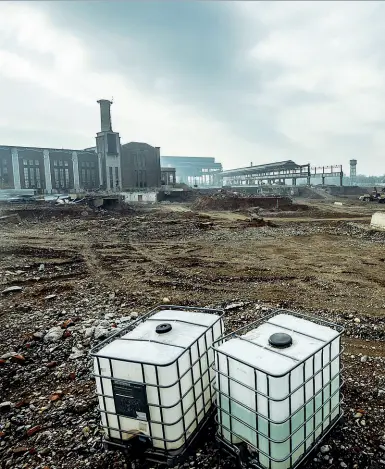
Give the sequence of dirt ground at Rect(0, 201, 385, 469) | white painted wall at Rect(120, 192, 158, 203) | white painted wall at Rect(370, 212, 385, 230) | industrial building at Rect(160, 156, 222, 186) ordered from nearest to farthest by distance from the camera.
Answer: dirt ground at Rect(0, 201, 385, 469) → white painted wall at Rect(370, 212, 385, 230) → white painted wall at Rect(120, 192, 158, 203) → industrial building at Rect(160, 156, 222, 186)

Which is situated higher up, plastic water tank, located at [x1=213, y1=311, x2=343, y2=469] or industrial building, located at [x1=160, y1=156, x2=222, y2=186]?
industrial building, located at [x1=160, y1=156, x2=222, y2=186]

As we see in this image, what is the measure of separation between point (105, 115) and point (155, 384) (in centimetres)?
6050

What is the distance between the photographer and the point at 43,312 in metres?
5.79

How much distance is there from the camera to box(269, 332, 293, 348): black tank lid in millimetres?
2266

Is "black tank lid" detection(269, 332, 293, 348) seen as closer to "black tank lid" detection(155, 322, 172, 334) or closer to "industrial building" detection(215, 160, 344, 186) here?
"black tank lid" detection(155, 322, 172, 334)

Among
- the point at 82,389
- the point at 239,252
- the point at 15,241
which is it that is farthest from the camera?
the point at 15,241

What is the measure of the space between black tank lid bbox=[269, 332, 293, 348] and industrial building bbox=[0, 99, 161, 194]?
54.1 metres

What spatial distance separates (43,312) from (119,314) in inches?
53.4

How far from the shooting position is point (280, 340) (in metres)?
2.28

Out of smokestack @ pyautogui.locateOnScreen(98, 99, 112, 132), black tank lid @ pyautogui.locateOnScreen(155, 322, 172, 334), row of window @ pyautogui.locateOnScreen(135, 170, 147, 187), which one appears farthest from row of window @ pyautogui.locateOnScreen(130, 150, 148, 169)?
black tank lid @ pyautogui.locateOnScreen(155, 322, 172, 334)

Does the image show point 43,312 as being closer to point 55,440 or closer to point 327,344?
point 55,440

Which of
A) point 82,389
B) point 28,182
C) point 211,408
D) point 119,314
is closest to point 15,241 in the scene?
point 119,314

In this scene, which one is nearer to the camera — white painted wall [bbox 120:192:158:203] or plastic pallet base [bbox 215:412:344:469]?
plastic pallet base [bbox 215:412:344:469]

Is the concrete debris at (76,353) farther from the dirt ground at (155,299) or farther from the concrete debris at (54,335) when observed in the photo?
the concrete debris at (54,335)
